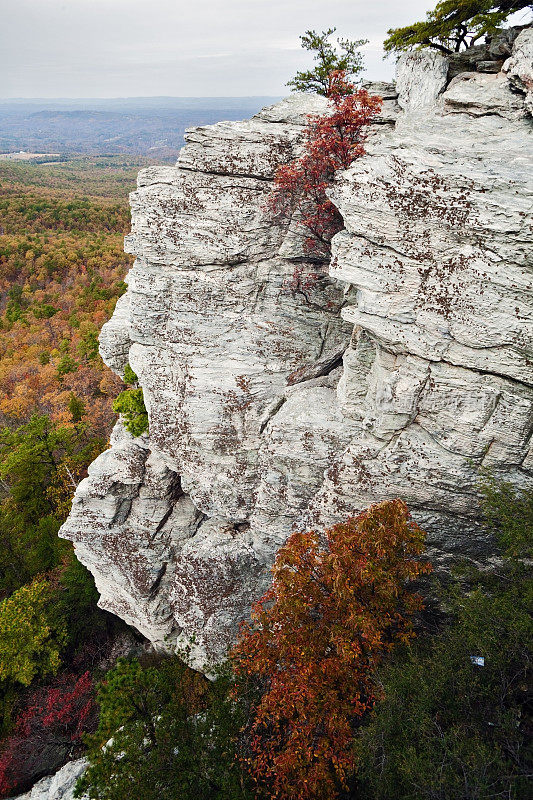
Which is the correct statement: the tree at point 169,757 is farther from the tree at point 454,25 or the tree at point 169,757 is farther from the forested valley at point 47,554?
the tree at point 454,25

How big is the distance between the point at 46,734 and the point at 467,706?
21.1 m

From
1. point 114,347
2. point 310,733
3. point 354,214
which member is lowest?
point 310,733

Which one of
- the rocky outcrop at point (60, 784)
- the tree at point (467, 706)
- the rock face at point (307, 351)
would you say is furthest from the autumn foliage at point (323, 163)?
the rocky outcrop at point (60, 784)

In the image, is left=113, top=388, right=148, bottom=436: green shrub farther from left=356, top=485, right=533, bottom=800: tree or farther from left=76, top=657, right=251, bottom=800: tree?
left=356, top=485, right=533, bottom=800: tree

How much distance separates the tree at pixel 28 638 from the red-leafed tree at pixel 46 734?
58.6 inches

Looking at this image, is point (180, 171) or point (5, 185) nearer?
point (180, 171)

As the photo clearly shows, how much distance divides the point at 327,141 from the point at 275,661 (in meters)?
15.7

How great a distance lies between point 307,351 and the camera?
16281 millimetres

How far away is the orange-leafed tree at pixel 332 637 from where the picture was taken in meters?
11.0

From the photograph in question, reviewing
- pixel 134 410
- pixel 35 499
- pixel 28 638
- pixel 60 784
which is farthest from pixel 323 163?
pixel 35 499

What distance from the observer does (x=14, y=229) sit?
315ft

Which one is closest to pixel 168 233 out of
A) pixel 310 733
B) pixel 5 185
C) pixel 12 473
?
pixel 310 733

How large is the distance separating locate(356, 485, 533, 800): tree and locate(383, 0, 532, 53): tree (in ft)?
51.5

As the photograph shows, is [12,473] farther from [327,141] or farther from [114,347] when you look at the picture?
[327,141]
